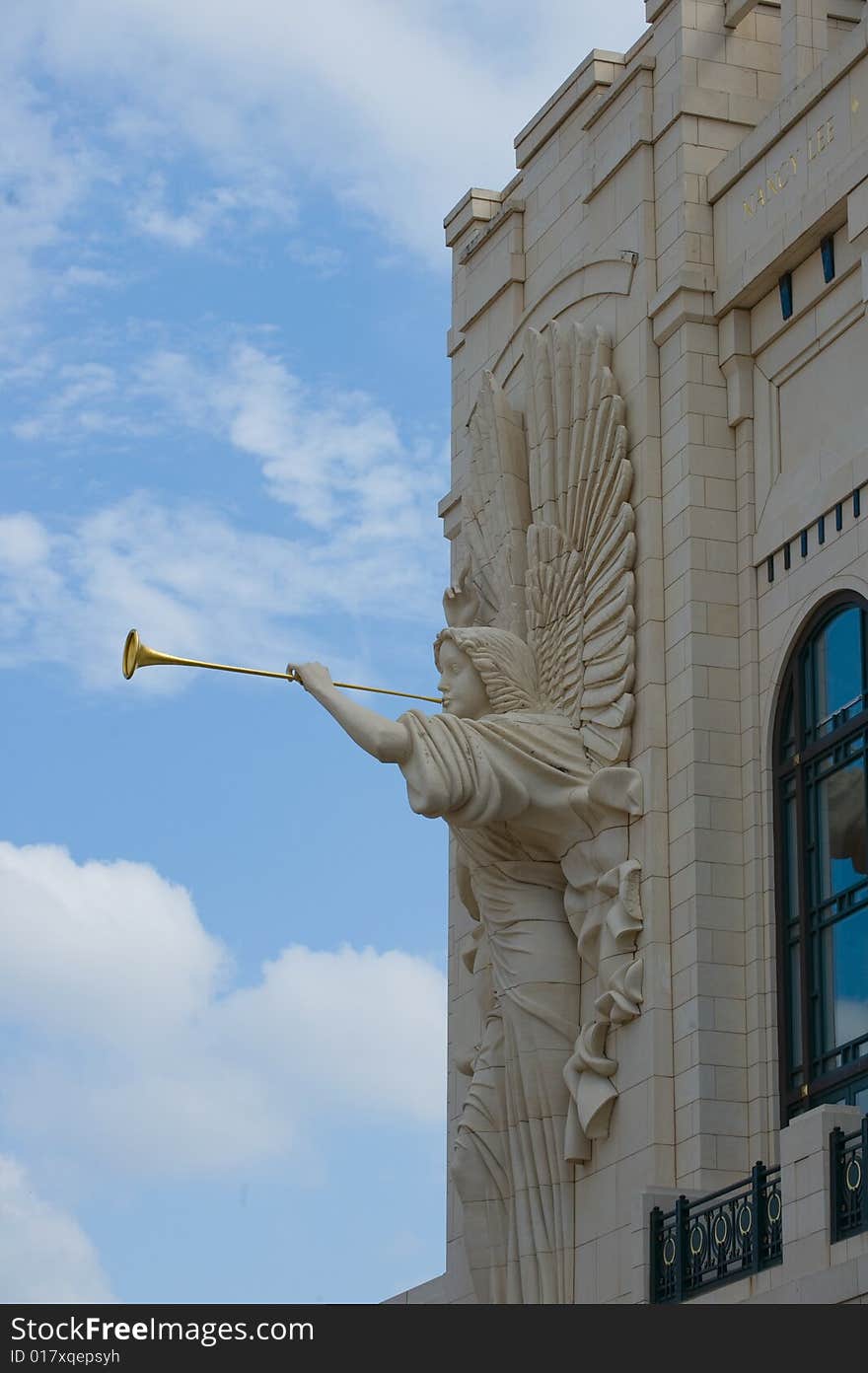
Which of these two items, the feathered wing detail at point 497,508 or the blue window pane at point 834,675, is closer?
the blue window pane at point 834,675

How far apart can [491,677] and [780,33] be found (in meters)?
6.41

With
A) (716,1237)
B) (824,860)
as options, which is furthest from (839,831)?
(716,1237)

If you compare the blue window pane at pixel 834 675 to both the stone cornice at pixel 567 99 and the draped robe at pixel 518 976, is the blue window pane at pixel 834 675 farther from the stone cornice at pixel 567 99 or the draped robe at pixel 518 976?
the stone cornice at pixel 567 99

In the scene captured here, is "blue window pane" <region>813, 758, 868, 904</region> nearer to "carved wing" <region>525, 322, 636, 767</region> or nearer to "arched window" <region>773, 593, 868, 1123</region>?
"arched window" <region>773, 593, 868, 1123</region>

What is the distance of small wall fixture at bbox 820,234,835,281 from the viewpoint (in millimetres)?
23391

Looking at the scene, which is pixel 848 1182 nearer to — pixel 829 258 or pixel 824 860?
pixel 824 860

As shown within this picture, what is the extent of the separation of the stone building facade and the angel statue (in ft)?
0.78

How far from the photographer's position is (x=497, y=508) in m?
26.9

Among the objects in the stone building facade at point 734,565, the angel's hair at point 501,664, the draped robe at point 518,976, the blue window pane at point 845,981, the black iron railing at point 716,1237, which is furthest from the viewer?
the angel's hair at point 501,664

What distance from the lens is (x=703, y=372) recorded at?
81.2 feet

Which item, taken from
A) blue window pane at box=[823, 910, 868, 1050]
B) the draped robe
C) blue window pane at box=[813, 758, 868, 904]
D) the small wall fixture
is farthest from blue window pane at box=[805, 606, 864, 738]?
the small wall fixture

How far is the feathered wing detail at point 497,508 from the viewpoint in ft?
86.8

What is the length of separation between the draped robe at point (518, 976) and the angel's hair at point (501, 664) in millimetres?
233

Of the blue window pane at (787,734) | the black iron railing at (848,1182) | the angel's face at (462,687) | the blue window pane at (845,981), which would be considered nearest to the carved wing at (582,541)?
the angel's face at (462,687)
